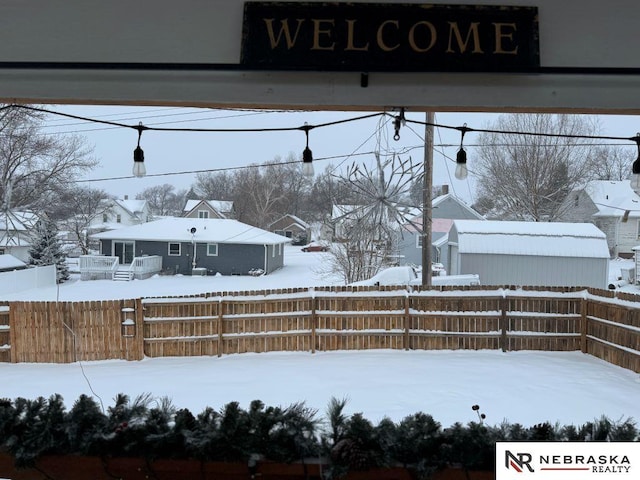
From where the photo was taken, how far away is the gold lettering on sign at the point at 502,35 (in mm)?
1771

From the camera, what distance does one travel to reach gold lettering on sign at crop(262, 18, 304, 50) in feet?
5.87

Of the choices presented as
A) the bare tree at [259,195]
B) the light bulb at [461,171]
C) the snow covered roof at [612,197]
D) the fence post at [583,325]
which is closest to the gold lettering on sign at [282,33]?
the light bulb at [461,171]

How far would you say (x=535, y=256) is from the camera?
11.7 m

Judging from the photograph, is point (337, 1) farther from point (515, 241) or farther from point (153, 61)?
point (515, 241)

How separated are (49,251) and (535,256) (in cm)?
1750

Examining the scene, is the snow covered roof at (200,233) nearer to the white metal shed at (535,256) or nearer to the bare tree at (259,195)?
the bare tree at (259,195)

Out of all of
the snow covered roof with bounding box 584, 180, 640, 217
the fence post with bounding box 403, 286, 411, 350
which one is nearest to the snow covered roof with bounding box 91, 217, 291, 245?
the fence post with bounding box 403, 286, 411, 350

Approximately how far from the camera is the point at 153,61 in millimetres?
1900

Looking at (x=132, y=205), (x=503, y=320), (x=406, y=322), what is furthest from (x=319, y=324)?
(x=132, y=205)

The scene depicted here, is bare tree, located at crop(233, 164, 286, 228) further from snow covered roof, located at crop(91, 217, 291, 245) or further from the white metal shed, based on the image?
the white metal shed

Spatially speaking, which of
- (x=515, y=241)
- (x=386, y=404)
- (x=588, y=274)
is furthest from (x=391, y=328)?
(x=588, y=274)

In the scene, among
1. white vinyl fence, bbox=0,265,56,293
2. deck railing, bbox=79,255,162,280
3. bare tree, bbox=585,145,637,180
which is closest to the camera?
white vinyl fence, bbox=0,265,56,293

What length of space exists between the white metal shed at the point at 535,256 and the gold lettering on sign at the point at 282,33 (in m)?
10.8

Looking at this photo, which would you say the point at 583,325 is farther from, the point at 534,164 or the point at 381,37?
the point at 534,164
